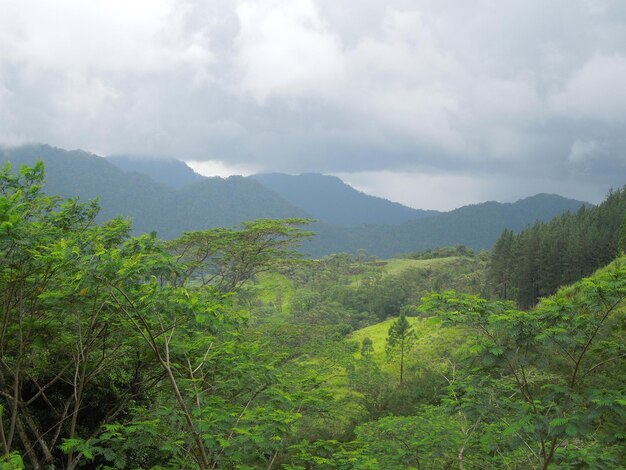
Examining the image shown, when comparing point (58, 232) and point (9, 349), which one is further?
point (9, 349)

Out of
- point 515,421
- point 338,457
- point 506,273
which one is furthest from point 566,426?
point 506,273

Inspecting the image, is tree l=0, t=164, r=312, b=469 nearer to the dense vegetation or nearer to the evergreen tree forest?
the evergreen tree forest

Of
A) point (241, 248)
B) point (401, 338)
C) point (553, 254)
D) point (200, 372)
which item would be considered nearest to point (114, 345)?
point (200, 372)

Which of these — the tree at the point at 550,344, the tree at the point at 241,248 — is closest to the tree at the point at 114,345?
the tree at the point at 550,344

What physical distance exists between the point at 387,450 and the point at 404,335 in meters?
27.0

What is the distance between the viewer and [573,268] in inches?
2312

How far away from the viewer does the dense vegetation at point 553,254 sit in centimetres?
5812

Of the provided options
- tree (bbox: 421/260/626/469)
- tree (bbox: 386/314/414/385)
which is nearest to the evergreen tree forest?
tree (bbox: 421/260/626/469)

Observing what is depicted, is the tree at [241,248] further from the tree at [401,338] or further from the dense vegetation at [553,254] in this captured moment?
the dense vegetation at [553,254]

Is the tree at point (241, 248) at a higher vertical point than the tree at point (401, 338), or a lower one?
higher

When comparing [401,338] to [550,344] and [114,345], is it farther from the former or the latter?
[550,344]

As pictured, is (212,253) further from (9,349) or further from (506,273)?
(506,273)

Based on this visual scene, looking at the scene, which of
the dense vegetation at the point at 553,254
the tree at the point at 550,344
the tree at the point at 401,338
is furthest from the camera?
the dense vegetation at the point at 553,254

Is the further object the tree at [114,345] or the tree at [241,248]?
the tree at [241,248]
